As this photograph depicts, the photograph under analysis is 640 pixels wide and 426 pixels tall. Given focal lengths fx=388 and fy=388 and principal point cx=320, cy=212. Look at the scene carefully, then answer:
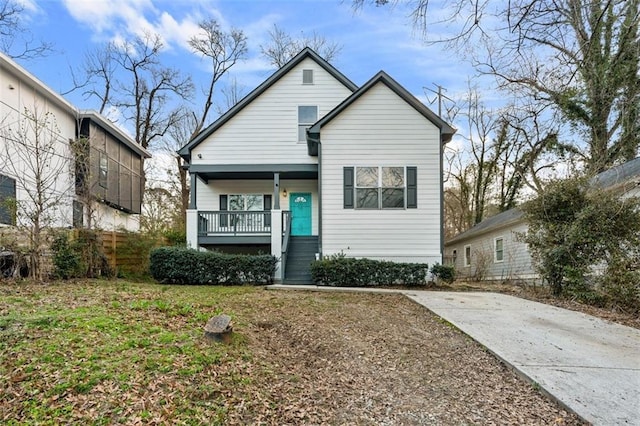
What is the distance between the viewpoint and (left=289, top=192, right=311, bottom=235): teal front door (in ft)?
48.0

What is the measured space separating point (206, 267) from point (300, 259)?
3.19m

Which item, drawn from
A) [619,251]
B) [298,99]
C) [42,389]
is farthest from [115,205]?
[619,251]

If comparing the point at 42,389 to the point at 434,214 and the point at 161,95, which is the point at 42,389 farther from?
the point at 161,95

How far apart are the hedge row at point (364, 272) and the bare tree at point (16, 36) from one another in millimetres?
14370

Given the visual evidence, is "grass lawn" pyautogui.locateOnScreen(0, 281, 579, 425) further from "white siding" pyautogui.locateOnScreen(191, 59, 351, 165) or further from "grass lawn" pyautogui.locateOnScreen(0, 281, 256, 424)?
"white siding" pyautogui.locateOnScreen(191, 59, 351, 165)

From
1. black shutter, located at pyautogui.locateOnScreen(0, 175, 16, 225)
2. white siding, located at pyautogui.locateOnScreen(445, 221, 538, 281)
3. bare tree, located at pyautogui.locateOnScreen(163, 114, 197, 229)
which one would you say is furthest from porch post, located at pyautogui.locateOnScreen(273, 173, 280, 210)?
bare tree, located at pyautogui.locateOnScreen(163, 114, 197, 229)

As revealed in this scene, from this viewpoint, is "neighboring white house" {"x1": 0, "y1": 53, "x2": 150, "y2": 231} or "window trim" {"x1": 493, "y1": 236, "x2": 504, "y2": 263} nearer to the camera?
"neighboring white house" {"x1": 0, "y1": 53, "x2": 150, "y2": 231}

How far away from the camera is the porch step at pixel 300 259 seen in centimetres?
1215

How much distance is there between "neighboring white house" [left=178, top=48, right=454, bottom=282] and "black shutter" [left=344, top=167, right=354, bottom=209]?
32 mm

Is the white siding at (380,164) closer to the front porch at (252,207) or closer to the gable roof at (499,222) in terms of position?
the front porch at (252,207)

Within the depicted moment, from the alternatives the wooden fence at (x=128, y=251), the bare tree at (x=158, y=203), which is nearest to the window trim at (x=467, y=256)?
the bare tree at (x=158, y=203)

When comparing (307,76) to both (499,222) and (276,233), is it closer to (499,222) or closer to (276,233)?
(276,233)

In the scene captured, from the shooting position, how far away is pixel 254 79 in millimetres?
25062

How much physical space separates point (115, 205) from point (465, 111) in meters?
22.8
